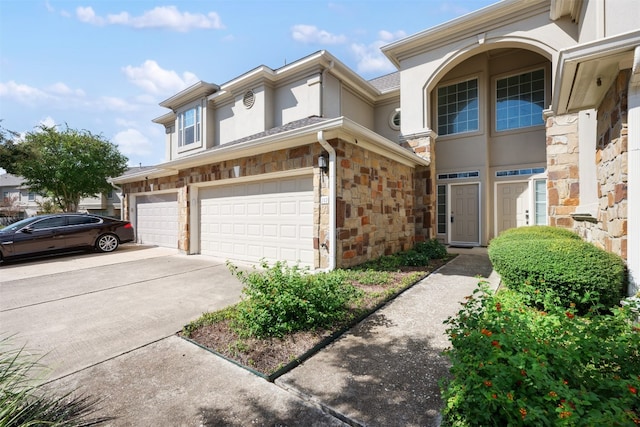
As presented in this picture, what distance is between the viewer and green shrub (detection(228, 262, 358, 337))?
300 centimetres

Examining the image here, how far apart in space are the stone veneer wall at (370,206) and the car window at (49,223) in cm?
855

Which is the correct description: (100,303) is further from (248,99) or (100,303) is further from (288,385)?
(248,99)

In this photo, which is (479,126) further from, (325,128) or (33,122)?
(33,122)

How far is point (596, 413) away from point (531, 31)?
8.84 m

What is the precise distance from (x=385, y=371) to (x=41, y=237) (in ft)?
32.5

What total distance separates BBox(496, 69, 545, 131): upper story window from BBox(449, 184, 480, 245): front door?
2126mm

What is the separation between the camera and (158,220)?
10445mm

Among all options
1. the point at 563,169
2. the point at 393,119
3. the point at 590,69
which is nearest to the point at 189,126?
the point at 393,119

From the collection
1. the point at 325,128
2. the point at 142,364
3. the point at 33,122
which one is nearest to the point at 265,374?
the point at 142,364

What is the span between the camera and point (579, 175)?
21.2 ft

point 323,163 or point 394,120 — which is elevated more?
point 394,120

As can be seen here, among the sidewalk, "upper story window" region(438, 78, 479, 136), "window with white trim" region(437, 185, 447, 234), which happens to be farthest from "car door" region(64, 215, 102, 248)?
"upper story window" region(438, 78, 479, 136)

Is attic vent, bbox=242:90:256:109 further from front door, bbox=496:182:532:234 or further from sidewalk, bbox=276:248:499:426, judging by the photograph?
sidewalk, bbox=276:248:499:426

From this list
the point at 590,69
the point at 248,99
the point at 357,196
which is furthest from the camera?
the point at 248,99
